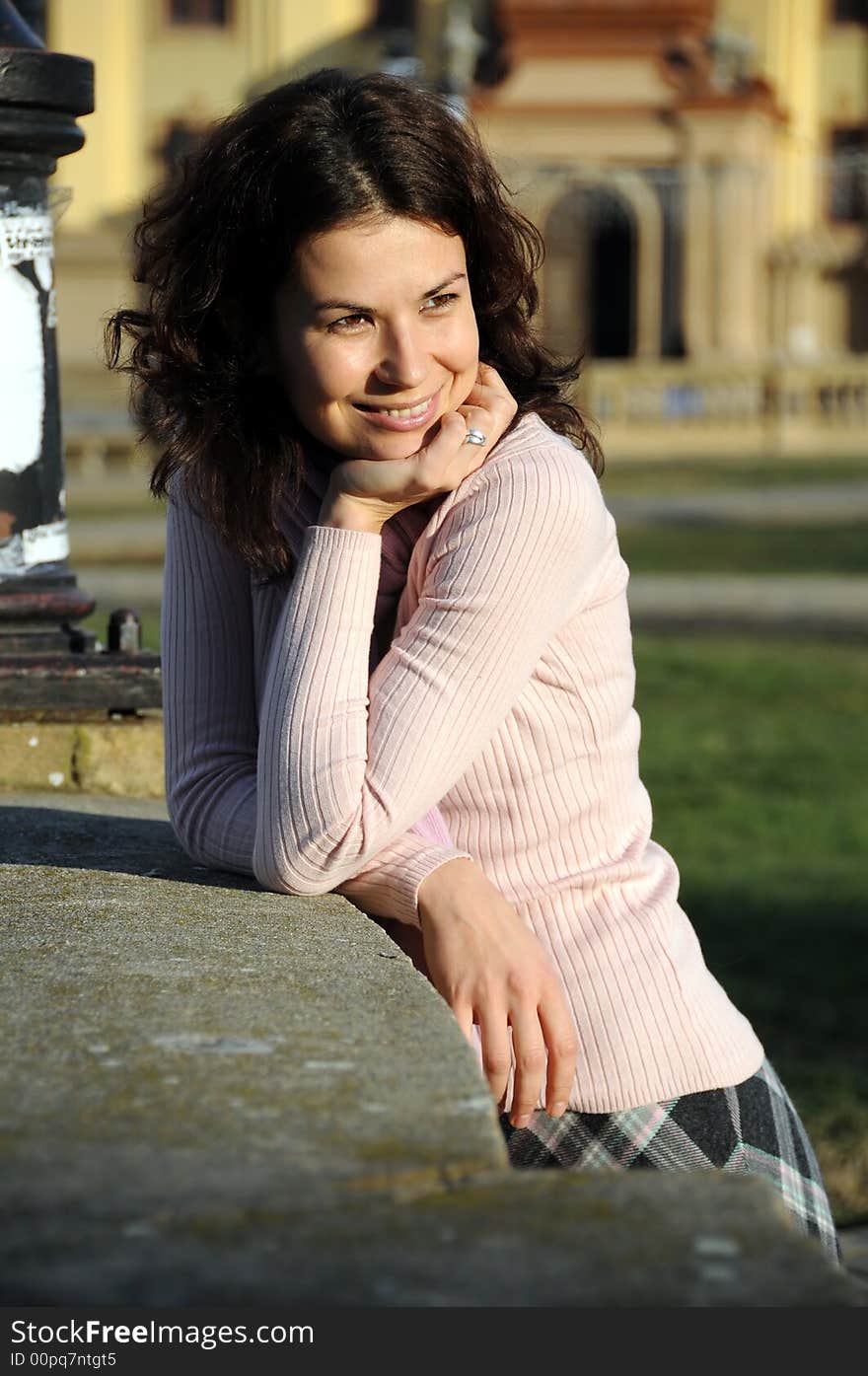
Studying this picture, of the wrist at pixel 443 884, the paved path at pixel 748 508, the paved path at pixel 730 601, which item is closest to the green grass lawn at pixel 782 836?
the paved path at pixel 730 601

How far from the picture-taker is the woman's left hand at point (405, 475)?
2.32m

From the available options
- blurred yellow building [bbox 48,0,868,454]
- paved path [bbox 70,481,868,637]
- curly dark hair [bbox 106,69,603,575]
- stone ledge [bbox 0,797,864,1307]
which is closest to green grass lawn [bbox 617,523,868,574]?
paved path [bbox 70,481,868,637]

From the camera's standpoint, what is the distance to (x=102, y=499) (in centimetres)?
2173

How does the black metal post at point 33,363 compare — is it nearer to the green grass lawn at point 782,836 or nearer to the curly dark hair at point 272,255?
the curly dark hair at point 272,255

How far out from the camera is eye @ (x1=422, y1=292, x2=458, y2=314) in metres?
2.37

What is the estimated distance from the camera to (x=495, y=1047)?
7.14 feet

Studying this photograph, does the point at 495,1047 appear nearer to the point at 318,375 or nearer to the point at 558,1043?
the point at 558,1043

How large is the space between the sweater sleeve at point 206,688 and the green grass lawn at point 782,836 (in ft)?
5.71

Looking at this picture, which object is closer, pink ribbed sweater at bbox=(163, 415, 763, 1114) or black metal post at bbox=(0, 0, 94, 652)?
pink ribbed sweater at bbox=(163, 415, 763, 1114)

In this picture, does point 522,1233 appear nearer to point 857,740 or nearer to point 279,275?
point 279,275

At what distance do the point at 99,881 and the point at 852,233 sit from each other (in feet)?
114

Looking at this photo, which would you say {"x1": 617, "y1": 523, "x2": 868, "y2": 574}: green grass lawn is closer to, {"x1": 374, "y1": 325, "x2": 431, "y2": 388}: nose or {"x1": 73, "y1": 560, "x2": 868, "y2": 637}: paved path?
{"x1": 73, "y1": 560, "x2": 868, "y2": 637}: paved path

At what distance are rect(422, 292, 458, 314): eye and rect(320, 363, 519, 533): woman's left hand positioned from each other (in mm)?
122

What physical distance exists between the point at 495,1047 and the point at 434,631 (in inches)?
17.6
